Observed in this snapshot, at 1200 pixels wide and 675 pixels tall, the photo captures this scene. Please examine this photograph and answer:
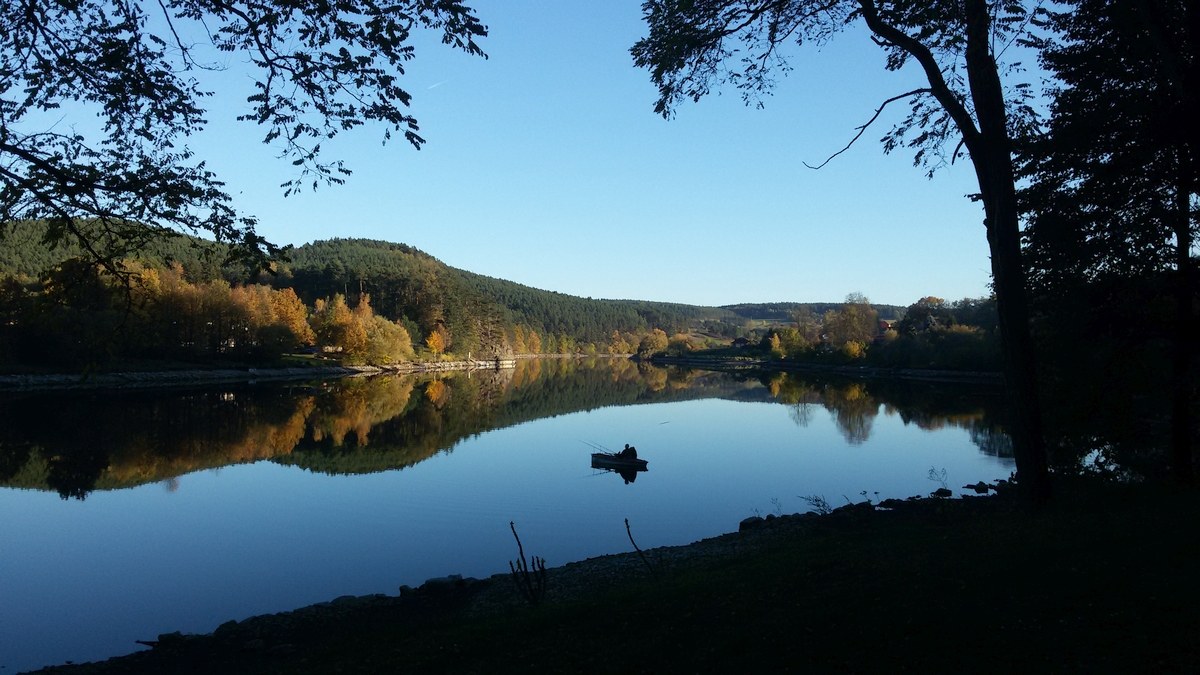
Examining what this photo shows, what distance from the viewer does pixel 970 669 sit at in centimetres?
459

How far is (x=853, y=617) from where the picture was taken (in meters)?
5.95

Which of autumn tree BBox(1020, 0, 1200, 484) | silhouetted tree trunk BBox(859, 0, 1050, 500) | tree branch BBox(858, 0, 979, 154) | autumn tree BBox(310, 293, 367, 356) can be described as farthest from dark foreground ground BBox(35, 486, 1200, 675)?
autumn tree BBox(310, 293, 367, 356)

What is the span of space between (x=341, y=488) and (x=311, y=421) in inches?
629

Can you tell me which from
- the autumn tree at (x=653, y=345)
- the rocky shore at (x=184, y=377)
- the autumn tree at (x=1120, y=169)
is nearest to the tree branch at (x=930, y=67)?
the autumn tree at (x=1120, y=169)

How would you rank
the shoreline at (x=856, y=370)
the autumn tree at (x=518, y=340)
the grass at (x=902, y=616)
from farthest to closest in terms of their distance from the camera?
the autumn tree at (x=518, y=340) → the shoreline at (x=856, y=370) → the grass at (x=902, y=616)

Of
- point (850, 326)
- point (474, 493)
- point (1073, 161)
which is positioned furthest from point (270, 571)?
point (850, 326)

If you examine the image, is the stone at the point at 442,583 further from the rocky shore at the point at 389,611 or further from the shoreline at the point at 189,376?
the shoreline at the point at 189,376

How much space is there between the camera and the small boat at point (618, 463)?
23609 mm

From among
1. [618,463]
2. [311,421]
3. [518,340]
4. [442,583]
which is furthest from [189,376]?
[518,340]

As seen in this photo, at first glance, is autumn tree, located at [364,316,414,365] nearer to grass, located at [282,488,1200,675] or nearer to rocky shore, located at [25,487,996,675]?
rocky shore, located at [25,487,996,675]

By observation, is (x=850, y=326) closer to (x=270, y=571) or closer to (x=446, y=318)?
(x=446, y=318)

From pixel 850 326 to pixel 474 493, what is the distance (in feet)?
271

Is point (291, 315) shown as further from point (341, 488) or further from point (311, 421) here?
point (341, 488)

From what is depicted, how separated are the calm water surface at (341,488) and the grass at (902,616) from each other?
16.4ft
